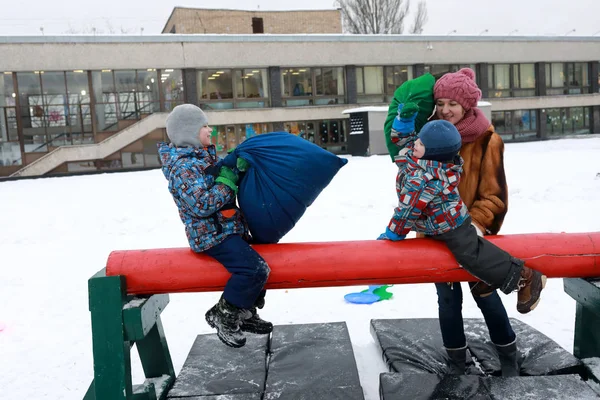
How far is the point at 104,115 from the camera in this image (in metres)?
26.3

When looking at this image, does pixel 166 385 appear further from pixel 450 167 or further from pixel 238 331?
pixel 450 167

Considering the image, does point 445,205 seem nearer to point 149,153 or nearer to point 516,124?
point 149,153

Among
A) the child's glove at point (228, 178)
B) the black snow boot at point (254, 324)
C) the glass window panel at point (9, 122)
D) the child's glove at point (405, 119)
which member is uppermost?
the glass window panel at point (9, 122)

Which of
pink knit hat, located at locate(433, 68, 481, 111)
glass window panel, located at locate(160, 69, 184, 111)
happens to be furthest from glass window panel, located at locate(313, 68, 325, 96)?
pink knit hat, located at locate(433, 68, 481, 111)

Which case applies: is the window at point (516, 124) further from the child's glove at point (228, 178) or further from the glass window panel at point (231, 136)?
the child's glove at point (228, 178)

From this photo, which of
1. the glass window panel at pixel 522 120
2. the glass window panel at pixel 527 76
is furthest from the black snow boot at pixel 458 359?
the glass window panel at pixel 527 76

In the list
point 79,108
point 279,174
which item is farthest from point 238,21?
point 279,174

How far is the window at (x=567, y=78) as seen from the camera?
34594 millimetres

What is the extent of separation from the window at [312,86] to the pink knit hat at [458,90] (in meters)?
26.6

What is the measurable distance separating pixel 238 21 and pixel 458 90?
135 ft

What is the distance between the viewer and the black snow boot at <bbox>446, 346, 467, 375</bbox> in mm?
3510

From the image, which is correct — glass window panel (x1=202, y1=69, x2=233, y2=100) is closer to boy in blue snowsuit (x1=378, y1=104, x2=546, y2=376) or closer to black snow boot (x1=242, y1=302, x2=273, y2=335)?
black snow boot (x1=242, y1=302, x2=273, y2=335)

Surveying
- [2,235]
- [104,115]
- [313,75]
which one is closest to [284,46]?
[313,75]

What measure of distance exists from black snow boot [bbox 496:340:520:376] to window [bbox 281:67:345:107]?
26.7m
